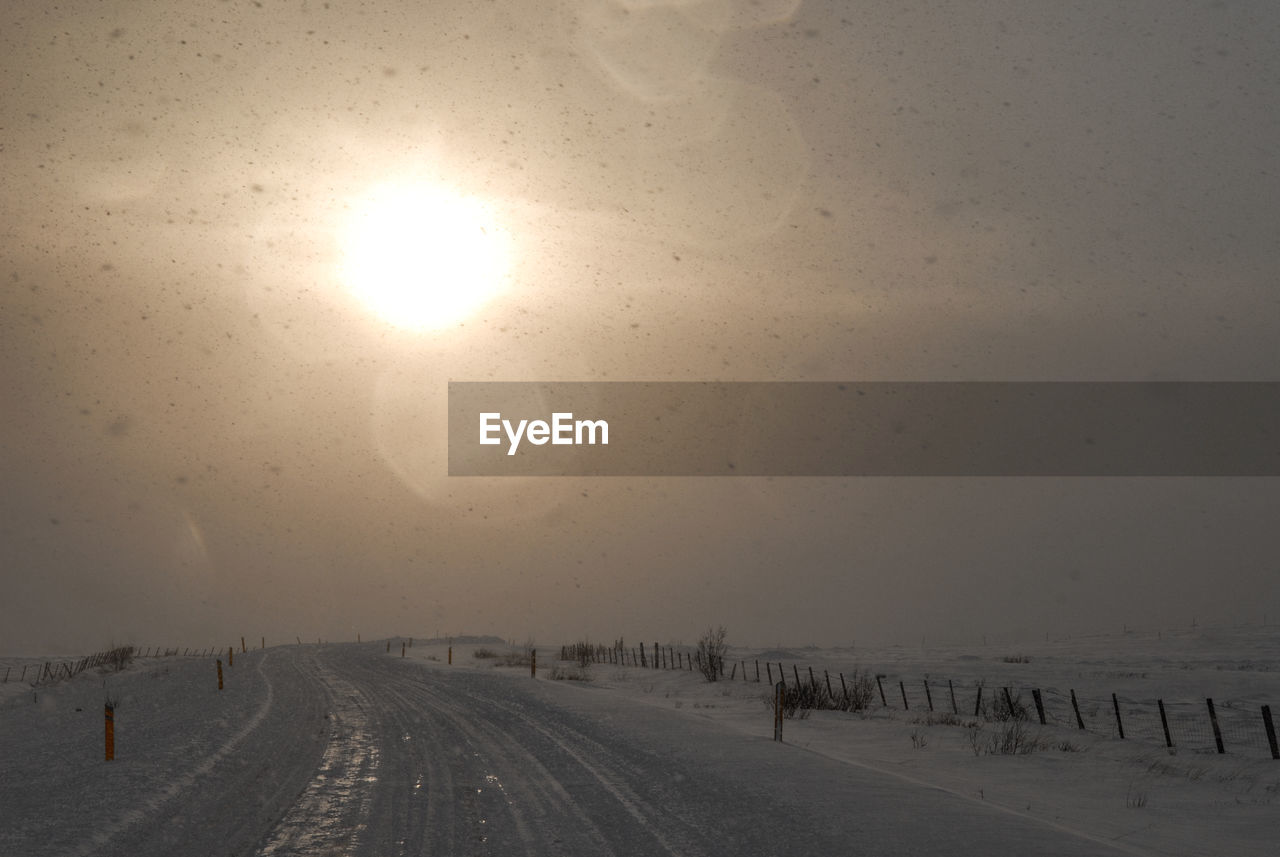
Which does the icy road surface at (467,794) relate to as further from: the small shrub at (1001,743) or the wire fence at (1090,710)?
the wire fence at (1090,710)

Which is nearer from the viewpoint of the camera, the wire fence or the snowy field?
the snowy field

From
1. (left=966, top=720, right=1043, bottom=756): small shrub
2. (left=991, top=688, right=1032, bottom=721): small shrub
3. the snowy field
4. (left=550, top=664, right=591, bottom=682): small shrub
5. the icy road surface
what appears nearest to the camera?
the icy road surface

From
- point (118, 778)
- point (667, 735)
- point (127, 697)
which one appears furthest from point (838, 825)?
point (127, 697)

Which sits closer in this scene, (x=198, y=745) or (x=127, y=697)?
(x=198, y=745)

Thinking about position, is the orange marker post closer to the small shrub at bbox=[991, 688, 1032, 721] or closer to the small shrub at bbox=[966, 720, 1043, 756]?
the small shrub at bbox=[966, 720, 1043, 756]

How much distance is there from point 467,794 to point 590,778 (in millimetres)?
1918

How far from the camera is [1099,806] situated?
1460 centimetres

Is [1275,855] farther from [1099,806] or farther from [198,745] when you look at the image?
[198,745]

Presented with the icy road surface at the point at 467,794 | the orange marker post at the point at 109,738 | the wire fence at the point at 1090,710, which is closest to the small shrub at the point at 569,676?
the wire fence at the point at 1090,710

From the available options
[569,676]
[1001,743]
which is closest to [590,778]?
[1001,743]

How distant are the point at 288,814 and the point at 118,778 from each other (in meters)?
4.57

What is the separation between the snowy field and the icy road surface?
2.0 inches

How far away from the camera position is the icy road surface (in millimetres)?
9508

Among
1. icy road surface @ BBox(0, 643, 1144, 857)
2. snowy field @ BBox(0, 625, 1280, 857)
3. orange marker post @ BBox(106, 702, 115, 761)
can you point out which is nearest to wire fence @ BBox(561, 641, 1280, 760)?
snowy field @ BBox(0, 625, 1280, 857)
